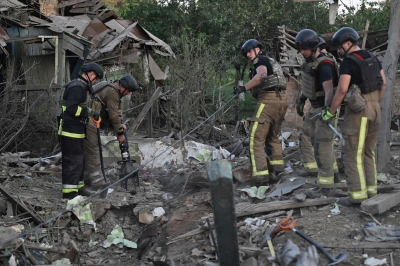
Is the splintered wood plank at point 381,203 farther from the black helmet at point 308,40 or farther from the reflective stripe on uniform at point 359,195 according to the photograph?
the black helmet at point 308,40

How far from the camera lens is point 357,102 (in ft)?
17.9

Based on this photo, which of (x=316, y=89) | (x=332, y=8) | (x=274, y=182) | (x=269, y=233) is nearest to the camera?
(x=269, y=233)

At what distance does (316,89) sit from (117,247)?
336cm

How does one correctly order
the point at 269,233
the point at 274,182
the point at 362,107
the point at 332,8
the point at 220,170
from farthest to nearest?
the point at 332,8 → the point at 274,182 → the point at 362,107 → the point at 269,233 → the point at 220,170

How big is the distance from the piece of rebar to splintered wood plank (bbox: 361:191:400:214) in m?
2.04

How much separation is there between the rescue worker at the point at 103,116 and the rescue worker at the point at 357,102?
331 centimetres

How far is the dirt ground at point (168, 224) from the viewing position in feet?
16.2

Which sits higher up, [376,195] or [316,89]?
[316,89]

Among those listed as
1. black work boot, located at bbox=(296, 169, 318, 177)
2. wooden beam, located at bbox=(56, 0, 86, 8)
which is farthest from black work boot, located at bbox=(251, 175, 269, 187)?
wooden beam, located at bbox=(56, 0, 86, 8)

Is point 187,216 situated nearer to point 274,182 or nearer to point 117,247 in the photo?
point 117,247

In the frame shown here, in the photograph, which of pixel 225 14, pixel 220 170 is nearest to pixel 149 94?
pixel 225 14

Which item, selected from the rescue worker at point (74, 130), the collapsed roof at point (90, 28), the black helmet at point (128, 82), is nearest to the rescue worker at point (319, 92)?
the black helmet at point (128, 82)

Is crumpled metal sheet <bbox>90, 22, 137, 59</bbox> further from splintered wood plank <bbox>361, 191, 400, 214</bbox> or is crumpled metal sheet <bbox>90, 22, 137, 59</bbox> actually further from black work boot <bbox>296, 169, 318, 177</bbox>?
splintered wood plank <bbox>361, 191, 400, 214</bbox>

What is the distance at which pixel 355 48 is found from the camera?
5.75 m
